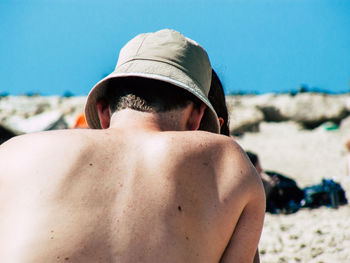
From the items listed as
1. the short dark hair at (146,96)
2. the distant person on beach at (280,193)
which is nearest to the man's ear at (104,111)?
the short dark hair at (146,96)

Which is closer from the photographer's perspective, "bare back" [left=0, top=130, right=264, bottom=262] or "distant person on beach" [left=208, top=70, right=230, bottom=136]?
"bare back" [left=0, top=130, right=264, bottom=262]

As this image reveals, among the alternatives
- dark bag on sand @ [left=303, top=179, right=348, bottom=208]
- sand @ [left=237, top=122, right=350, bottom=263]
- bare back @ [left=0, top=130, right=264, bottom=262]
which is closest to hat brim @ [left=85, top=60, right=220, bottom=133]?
bare back @ [left=0, top=130, right=264, bottom=262]

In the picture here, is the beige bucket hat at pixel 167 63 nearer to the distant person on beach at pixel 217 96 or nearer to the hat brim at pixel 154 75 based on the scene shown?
the hat brim at pixel 154 75

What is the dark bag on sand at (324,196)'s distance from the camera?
5.43m

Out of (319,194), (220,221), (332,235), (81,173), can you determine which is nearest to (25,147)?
(81,173)

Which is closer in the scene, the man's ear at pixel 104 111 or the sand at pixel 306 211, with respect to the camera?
the man's ear at pixel 104 111

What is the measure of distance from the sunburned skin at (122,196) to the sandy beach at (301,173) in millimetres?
2021

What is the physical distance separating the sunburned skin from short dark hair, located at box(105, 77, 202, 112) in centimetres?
8

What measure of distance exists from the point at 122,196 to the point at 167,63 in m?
0.68

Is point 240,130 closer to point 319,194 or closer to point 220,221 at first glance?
point 319,194

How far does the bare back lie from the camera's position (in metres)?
1.33

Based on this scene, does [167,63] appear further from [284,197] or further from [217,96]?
[284,197]

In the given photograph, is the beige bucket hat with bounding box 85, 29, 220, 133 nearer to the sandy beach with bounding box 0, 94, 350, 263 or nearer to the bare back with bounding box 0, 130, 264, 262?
the bare back with bounding box 0, 130, 264, 262

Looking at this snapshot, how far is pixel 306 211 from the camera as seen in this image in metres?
5.30
